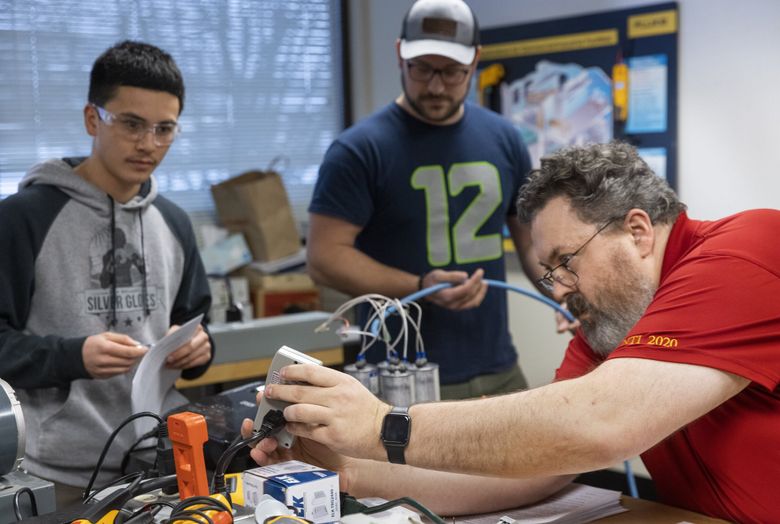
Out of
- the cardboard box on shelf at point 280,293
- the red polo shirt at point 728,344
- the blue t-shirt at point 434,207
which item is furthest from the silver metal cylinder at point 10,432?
the cardboard box on shelf at point 280,293

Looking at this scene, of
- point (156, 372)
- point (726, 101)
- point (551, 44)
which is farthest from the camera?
point (551, 44)

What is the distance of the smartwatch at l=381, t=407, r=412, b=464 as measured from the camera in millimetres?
1377

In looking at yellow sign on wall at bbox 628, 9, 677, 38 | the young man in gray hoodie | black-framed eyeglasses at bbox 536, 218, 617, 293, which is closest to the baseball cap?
the young man in gray hoodie

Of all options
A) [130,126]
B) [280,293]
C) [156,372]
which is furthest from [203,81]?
[156,372]

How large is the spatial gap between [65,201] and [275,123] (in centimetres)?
264

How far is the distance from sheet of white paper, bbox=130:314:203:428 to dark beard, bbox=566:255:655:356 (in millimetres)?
788

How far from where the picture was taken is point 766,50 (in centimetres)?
323

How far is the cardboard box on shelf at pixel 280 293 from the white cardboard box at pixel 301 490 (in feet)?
9.15

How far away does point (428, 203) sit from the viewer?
2.58 m

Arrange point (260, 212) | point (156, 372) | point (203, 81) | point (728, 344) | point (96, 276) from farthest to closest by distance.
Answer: point (203, 81)
point (260, 212)
point (96, 276)
point (156, 372)
point (728, 344)

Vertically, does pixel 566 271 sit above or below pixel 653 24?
below

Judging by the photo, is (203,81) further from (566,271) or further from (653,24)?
(566,271)

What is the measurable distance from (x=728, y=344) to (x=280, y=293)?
2.96 metres

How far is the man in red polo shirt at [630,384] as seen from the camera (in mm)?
1319
